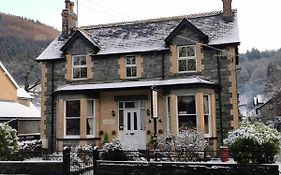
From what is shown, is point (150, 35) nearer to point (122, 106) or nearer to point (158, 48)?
point (158, 48)

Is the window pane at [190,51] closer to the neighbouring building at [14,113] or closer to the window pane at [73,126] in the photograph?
the window pane at [73,126]

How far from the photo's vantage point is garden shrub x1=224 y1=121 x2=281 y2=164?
42.7 ft

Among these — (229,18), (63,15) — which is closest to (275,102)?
(229,18)

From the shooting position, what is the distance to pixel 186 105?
21000mm

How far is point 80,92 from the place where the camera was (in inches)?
883

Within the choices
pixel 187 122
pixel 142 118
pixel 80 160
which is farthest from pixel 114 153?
pixel 142 118

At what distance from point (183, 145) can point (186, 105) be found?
4.04 metres

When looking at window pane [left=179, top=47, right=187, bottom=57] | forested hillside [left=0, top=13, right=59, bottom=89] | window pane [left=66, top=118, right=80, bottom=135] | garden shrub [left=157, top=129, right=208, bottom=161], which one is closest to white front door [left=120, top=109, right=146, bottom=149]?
garden shrub [left=157, top=129, right=208, bottom=161]

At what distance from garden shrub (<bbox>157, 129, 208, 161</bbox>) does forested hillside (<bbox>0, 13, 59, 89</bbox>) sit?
42.0 m

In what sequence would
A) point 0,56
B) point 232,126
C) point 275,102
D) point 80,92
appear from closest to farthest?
point 232,126 → point 80,92 → point 275,102 → point 0,56

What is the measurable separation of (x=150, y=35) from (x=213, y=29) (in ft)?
13.7

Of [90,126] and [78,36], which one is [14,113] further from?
[90,126]

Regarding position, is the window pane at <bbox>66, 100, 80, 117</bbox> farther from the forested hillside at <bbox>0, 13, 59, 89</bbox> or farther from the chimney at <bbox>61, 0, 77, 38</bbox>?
the forested hillside at <bbox>0, 13, 59, 89</bbox>

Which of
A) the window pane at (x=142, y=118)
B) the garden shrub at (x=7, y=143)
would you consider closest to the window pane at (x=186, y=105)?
the window pane at (x=142, y=118)
